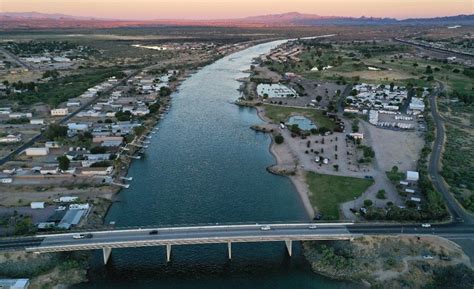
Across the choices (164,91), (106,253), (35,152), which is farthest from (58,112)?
(106,253)

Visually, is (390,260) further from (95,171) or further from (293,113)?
(293,113)

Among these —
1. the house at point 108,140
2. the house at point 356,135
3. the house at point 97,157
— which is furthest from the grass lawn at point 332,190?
the house at point 108,140

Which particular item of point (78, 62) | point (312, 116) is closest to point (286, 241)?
point (312, 116)

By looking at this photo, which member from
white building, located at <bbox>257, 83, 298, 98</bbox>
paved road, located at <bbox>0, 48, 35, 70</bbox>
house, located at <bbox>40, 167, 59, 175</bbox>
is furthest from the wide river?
paved road, located at <bbox>0, 48, 35, 70</bbox>

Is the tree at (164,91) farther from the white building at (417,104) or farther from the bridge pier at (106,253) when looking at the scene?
the bridge pier at (106,253)

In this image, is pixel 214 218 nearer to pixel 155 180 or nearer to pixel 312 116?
pixel 155 180

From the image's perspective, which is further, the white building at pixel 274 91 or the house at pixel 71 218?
the white building at pixel 274 91
